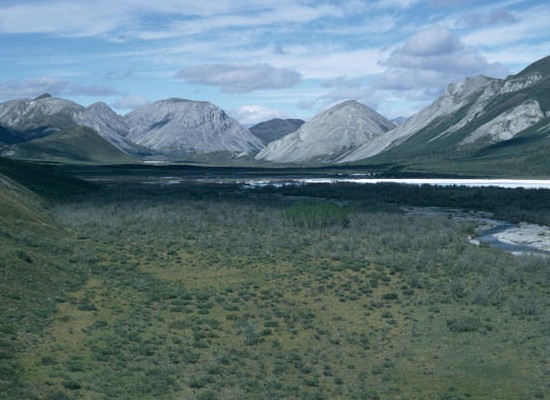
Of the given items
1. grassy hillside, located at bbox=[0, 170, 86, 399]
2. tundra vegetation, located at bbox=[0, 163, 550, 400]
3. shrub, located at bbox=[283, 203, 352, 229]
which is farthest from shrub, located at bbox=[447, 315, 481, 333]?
shrub, located at bbox=[283, 203, 352, 229]

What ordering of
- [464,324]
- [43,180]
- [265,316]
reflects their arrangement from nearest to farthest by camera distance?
[464,324] < [265,316] < [43,180]

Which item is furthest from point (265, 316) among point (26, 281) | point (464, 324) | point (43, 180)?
point (43, 180)

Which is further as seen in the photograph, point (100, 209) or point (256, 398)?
point (100, 209)

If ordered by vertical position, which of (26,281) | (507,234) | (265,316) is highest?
(26,281)

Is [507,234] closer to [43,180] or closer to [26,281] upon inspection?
[26,281]

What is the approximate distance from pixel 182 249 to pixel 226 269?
29.7ft

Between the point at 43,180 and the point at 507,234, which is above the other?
the point at 43,180

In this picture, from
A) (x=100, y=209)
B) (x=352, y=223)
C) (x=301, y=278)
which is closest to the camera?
(x=301, y=278)

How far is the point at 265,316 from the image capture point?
3500cm

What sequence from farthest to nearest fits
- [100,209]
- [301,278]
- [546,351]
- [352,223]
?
[100,209]
[352,223]
[301,278]
[546,351]

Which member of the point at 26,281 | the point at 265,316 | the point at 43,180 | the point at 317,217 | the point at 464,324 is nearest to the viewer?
the point at 464,324

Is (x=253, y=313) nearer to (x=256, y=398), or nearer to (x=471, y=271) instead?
(x=256, y=398)

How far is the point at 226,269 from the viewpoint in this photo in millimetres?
47875

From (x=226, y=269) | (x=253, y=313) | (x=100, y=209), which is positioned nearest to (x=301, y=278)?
(x=226, y=269)
